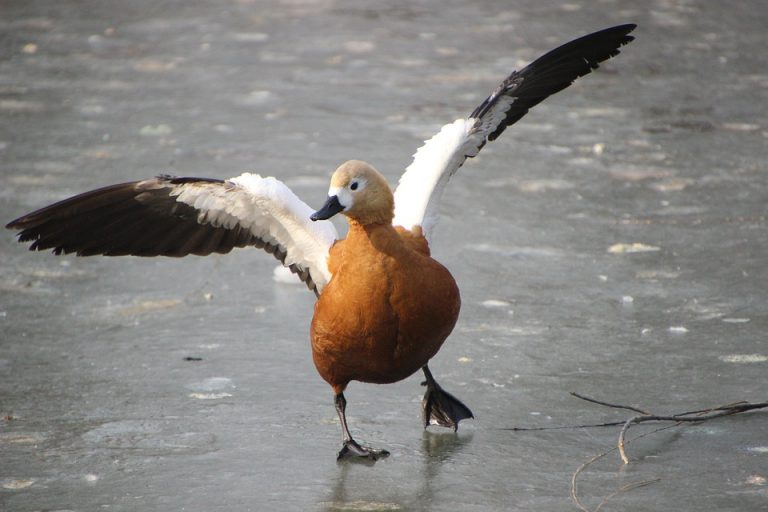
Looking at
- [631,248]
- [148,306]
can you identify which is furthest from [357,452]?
[631,248]

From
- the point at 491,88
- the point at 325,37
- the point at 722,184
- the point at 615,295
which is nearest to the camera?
the point at 615,295

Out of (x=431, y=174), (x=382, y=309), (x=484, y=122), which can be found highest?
(x=484, y=122)

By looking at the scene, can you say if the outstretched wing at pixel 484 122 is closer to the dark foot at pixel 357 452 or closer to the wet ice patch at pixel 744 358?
the dark foot at pixel 357 452

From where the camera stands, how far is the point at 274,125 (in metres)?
8.08

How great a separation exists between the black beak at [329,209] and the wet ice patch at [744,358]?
1676 mm

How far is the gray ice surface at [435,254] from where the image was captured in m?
3.65

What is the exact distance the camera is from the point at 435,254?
19.0ft

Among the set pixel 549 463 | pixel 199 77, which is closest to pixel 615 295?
pixel 549 463

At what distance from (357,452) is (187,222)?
1.20m

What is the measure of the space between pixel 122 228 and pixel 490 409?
1.51 m

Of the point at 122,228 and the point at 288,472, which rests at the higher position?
the point at 122,228

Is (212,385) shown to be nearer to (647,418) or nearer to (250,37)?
(647,418)

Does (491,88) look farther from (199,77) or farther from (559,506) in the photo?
(559,506)

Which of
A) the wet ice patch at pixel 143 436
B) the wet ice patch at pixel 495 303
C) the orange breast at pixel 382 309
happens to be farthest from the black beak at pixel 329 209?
the wet ice patch at pixel 495 303
